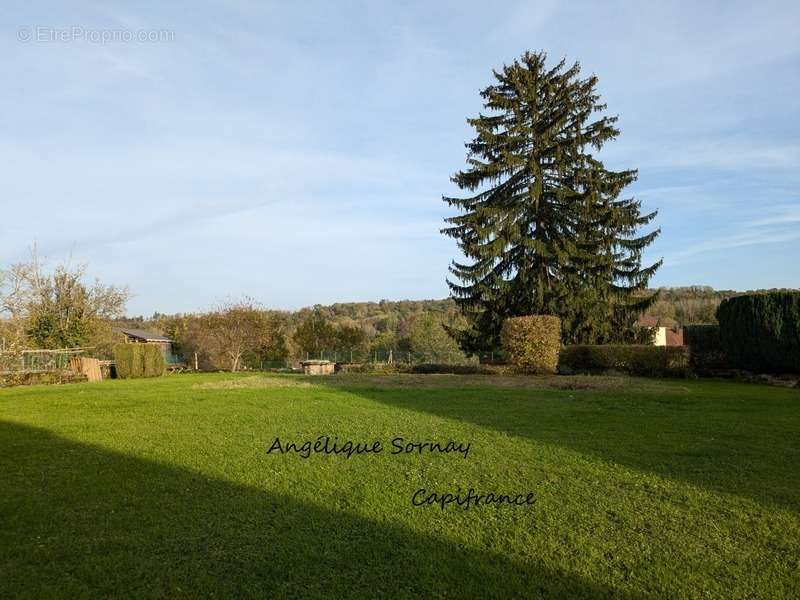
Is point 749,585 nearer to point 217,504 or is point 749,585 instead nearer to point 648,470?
point 648,470

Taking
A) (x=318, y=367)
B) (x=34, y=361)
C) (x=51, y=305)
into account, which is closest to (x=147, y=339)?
(x=51, y=305)

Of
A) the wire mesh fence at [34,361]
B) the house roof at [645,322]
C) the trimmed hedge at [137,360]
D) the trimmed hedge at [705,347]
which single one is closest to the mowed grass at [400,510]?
the trimmed hedge at [705,347]

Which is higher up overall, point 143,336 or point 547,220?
point 547,220

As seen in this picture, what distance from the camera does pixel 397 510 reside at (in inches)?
167

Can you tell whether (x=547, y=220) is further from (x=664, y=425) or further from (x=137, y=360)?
(x=137, y=360)

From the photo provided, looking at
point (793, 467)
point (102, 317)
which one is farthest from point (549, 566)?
point (102, 317)

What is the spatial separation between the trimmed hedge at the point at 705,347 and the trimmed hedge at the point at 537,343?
4.69 metres

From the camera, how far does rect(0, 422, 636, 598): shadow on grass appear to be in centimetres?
301

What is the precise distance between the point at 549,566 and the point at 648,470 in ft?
8.41

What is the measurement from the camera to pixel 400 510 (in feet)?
13.9

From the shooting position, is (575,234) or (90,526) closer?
(90,526)

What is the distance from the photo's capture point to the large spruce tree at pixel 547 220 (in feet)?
73.1

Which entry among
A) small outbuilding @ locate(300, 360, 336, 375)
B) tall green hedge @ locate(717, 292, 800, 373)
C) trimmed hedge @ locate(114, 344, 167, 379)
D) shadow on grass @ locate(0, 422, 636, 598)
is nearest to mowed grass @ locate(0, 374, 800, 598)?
shadow on grass @ locate(0, 422, 636, 598)

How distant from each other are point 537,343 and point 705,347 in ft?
21.2
